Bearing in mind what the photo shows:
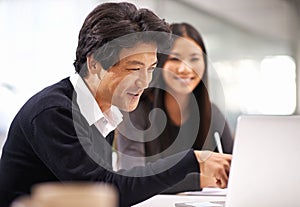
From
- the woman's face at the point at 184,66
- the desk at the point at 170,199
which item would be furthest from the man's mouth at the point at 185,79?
the desk at the point at 170,199

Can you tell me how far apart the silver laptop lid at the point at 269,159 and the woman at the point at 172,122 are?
1667 millimetres

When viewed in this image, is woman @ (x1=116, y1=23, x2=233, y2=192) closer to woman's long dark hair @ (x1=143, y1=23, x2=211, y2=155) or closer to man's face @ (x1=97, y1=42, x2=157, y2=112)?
woman's long dark hair @ (x1=143, y1=23, x2=211, y2=155)

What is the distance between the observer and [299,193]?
1.34 meters

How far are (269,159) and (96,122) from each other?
0.79 metres

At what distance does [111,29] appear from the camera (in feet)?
6.35

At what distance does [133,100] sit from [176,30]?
162 centimetres

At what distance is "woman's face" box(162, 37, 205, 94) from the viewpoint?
11.1 ft

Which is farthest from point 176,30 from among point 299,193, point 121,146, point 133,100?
point 299,193

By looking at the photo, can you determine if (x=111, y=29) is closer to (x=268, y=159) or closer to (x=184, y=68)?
(x=268, y=159)

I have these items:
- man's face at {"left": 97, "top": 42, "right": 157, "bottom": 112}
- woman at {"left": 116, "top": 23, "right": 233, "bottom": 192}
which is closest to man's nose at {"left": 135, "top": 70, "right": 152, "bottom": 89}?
man's face at {"left": 97, "top": 42, "right": 157, "bottom": 112}

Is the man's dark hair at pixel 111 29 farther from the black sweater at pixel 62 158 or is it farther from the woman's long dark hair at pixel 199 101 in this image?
the woman's long dark hair at pixel 199 101

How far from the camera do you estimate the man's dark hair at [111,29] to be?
193cm

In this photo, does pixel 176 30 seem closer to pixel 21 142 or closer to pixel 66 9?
pixel 66 9

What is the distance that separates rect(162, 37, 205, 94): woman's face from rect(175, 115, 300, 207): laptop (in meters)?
2.00
